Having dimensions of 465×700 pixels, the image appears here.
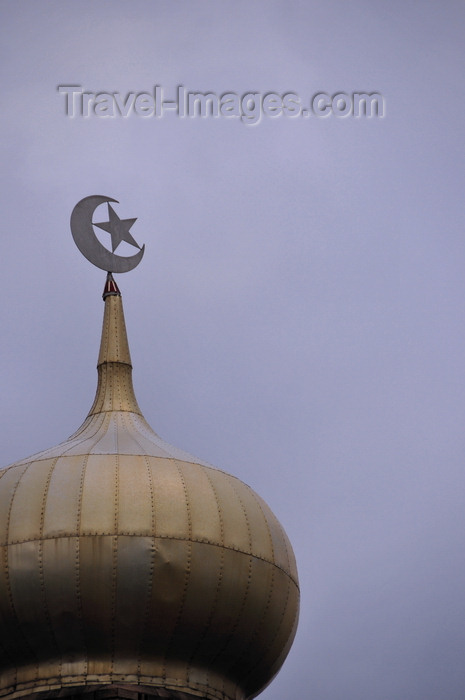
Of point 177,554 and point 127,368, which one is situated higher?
point 127,368

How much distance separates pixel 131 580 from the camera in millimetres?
45344

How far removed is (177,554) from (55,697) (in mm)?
3785

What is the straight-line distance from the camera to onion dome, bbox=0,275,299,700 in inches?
1785

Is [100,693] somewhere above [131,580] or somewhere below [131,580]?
below

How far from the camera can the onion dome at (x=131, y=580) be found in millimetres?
45344

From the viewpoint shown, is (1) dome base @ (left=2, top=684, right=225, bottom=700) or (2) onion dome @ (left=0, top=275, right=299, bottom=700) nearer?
(1) dome base @ (left=2, top=684, right=225, bottom=700)

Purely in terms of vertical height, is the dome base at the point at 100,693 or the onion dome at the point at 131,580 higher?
the onion dome at the point at 131,580

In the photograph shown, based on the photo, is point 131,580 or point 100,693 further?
point 131,580

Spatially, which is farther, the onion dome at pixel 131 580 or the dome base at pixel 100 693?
the onion dome at pixel 131 580

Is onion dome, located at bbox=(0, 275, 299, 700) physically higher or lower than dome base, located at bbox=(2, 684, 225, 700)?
higher

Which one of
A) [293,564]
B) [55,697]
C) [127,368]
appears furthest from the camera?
[127,368]

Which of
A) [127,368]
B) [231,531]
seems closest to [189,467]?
[231,531]

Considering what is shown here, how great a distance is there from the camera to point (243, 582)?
4681cm

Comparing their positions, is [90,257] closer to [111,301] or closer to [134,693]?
[111,301]
